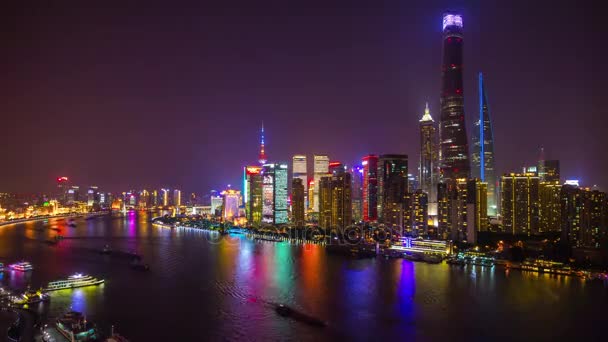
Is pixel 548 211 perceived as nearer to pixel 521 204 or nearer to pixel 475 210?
pixel 521 204

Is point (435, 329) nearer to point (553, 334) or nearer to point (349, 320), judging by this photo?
point (349, 320)

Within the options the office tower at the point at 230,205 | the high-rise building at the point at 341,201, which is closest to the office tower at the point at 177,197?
the office tower at the point at 230,205

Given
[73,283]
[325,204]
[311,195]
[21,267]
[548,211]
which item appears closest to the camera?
[73,283]

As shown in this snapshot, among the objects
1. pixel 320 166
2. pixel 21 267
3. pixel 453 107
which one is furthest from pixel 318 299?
pixel 320 166

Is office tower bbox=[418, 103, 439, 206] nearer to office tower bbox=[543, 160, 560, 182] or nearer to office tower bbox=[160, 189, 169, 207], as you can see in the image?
office tower bbox=[543, 160, 560, 182]

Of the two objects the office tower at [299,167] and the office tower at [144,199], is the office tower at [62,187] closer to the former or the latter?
the office tower at [144,199]
